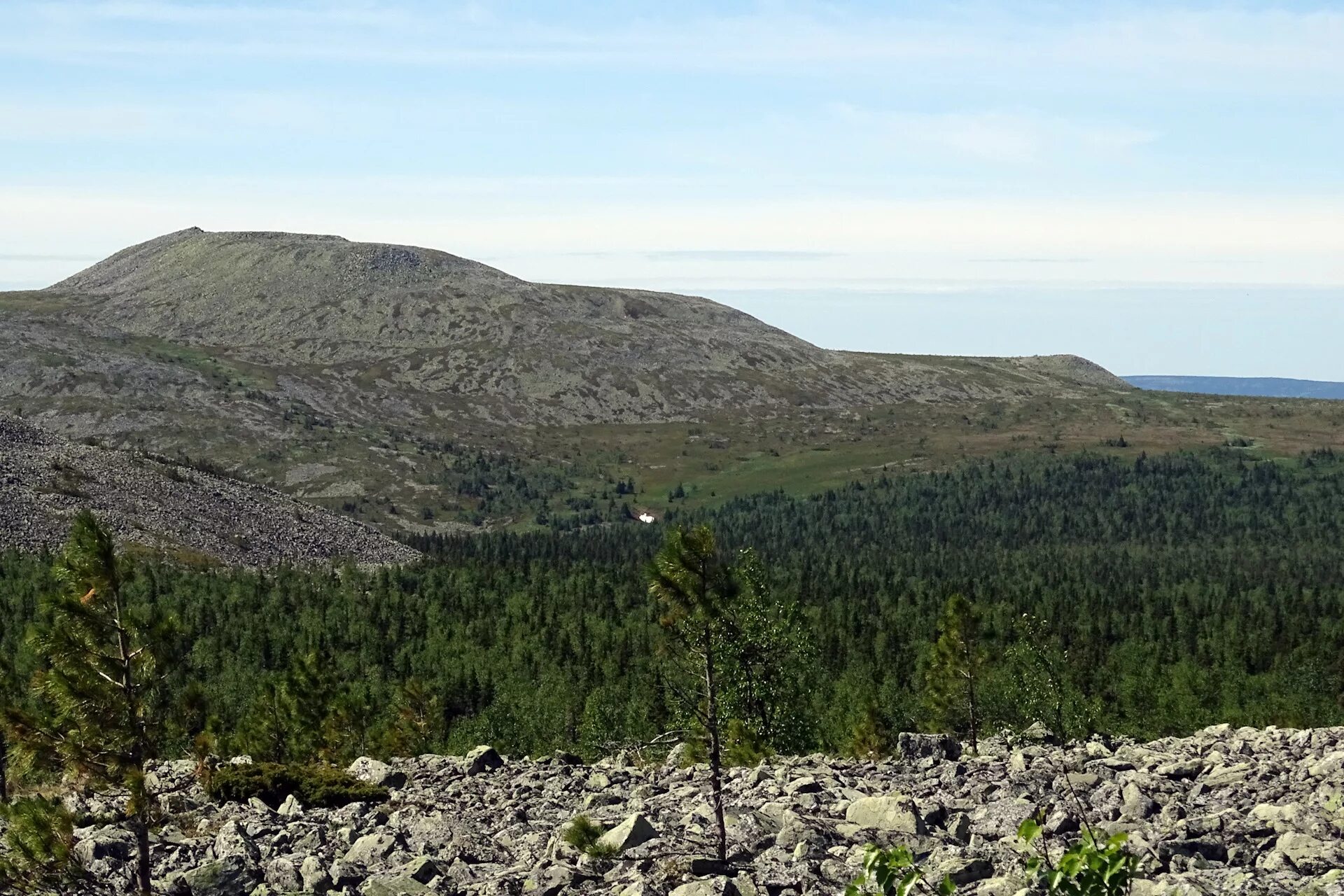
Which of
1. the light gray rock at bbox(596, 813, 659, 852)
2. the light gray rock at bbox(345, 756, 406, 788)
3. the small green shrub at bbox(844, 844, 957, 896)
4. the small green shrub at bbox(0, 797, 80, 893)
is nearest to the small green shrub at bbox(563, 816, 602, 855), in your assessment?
the light gray rock at bbox(596, 813, 659, 852)

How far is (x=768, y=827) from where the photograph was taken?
136 ft

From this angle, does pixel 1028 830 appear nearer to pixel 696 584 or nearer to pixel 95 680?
pixel 696 584

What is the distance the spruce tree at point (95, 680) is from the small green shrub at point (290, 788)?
1504cm

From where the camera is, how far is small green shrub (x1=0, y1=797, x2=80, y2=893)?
112 ft

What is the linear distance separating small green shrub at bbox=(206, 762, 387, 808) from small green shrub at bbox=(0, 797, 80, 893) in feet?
49.5

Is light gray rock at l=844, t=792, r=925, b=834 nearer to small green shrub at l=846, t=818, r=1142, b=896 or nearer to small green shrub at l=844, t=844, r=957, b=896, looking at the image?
small green shrub at l=844, t=844, r=957, b=896

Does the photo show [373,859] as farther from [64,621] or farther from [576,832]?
[64,621]

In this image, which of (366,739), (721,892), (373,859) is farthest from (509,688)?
(721,892)

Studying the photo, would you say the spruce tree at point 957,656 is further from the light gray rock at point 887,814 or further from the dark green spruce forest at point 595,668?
the light gray rock at point 887,814

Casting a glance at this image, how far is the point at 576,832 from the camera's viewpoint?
38.5m

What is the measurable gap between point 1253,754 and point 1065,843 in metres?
22.9

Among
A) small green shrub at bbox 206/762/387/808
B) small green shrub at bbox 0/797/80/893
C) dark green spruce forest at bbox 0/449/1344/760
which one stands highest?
small green shrub at bbox 0/797/80/893

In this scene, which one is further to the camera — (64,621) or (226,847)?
(226,847)

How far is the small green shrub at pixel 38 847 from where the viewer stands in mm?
34125
